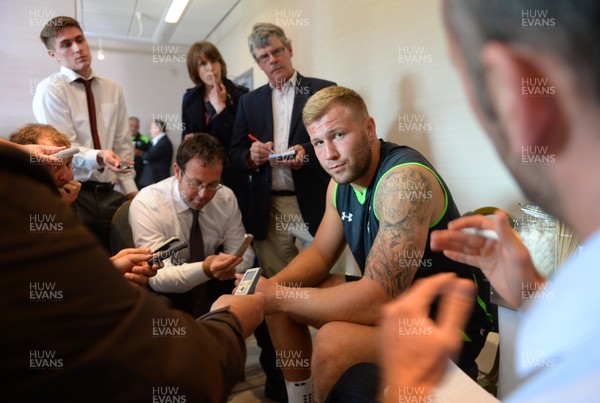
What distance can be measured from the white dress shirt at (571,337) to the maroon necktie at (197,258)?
1647 mm

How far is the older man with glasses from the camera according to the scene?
1.78 meters

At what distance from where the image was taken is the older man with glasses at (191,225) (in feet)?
5.85

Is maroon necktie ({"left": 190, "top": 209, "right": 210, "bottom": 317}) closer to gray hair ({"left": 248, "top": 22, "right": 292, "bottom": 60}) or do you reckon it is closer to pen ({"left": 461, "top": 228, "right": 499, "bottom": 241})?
gray hair ({"left": 248, "top": 22, "right": 292, "bottom": 60})

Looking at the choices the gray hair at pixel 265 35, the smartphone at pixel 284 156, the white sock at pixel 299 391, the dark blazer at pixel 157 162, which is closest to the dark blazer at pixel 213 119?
the gray hair at pixel 265 35

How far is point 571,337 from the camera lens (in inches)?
15.4

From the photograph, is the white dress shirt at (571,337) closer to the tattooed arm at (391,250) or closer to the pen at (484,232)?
the pen at (484,232)

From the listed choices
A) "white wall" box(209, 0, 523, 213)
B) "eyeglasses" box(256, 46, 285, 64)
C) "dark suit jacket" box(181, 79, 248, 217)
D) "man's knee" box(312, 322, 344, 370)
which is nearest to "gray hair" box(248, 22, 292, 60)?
"eyeglasses" box(256, 46, 285, 64)

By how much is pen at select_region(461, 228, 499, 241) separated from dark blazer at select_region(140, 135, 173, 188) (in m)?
5.48

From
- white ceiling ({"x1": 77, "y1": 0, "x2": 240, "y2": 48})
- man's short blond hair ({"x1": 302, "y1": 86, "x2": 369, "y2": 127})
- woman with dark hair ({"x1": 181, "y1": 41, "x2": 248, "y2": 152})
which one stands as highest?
white ceiling ({"x1": 77, "y1": 0, "x2": 240, "y2": 48})

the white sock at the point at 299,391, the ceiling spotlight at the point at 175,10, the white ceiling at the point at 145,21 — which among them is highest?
the white ceiling at the point at 145,21

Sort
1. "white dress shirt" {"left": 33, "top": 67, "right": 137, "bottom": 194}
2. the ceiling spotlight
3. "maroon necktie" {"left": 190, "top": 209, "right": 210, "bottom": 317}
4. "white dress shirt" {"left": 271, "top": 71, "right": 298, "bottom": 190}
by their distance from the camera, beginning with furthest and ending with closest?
1. the ceiling spotlight
2. "white dress shirt" {"left": 271, "top": 71, "right": 298, "bottom": 190}
3. "white dress shirt" {"left": 33, "top": 67, "right": 137, "bottom": 194}
4. "maroon necktie" {"left": 190, "top": 209, "right": 210, "bottom": 317}

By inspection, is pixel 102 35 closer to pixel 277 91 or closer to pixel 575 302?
pixel 277 91

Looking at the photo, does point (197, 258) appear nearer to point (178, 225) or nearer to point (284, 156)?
point (178, 225)

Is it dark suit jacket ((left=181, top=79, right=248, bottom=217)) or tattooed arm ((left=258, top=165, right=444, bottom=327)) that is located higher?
dark suit jacket ((left=181, top=79, right=248, bottom=217))
